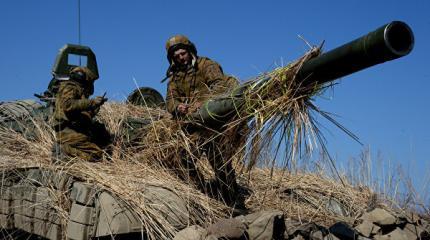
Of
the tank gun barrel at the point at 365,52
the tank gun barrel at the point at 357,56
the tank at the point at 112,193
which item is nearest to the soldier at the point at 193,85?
the tank at the point at 112,193

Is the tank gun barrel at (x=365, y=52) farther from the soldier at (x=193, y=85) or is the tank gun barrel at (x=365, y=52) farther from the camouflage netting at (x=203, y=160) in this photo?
the soldier at (x=193, y=85)

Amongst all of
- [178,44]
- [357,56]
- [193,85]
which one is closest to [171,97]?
[193,85]

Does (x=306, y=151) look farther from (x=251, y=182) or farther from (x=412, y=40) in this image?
(x=251, y=182)

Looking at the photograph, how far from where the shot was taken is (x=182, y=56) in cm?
630

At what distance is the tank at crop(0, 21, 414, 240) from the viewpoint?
3.76 m

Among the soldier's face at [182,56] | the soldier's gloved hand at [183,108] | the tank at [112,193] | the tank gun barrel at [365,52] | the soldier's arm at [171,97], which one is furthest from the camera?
the soldier's face at [182,56]

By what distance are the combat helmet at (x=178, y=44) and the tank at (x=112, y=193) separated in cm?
98

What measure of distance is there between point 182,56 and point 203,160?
3.80 feet

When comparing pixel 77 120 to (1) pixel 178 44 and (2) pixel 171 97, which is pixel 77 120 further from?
(1) pixel 178 44

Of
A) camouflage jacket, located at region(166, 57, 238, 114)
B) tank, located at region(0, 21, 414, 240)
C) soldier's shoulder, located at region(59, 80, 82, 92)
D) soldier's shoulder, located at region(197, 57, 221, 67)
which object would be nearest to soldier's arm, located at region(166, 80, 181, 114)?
camouflage jacket, located at region(166, 57, 238, 114)

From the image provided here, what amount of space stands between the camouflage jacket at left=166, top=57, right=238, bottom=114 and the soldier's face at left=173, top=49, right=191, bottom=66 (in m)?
0.09

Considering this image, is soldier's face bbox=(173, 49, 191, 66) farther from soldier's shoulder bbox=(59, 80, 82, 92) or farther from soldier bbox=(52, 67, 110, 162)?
soldier's shoulder bbox=(59, 80, 82, 92)

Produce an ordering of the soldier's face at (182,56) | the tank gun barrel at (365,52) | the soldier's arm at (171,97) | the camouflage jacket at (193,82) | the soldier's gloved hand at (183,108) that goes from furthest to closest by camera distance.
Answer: the soldier's face at (182,56), the soldier's arm at (171,97), the camouflage jacket at (193,82), the soldier's gloved hand at (183,108), the tank gun barrel at (365,52)

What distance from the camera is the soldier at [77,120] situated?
625cm
